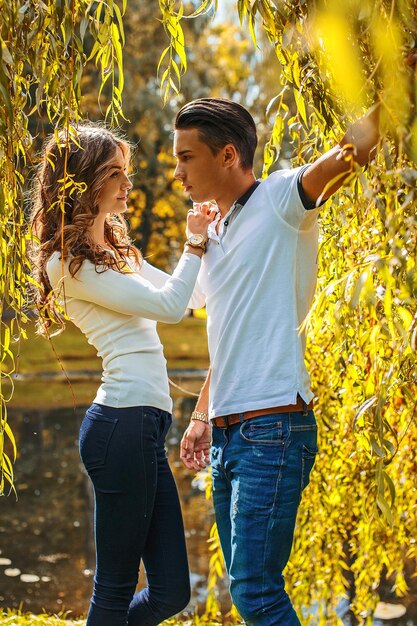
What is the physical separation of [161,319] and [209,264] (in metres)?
0.19

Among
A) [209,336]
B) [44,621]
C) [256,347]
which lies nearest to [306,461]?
[256,347]

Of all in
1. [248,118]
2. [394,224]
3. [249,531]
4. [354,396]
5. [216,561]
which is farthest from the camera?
[216,561]

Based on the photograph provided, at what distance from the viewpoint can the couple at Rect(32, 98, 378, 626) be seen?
2.15 m

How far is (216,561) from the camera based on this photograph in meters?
3.52

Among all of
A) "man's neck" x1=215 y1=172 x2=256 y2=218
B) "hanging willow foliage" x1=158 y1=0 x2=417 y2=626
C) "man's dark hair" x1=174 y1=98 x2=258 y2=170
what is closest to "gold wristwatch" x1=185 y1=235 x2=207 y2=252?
"man's neck" x1=215 y1=172 x2=256 y2=218

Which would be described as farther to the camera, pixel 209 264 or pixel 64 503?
pixel 64 503

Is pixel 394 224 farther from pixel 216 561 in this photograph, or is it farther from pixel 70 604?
pixel 70 604

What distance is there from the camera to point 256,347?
2213 mm

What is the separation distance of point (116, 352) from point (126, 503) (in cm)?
40

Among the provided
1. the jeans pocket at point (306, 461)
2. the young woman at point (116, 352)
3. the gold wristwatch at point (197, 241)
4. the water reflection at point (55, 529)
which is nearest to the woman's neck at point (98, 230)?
the young woman at point (116, 352)

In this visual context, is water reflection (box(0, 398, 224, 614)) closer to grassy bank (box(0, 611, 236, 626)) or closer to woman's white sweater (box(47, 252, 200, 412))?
grassy bank (box(0, 611, 236, 626))

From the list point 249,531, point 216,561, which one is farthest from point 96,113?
point 249,531

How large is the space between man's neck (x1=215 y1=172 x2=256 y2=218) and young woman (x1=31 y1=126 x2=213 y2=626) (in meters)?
0.11

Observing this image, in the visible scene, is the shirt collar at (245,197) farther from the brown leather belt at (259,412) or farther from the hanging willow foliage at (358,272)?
the brown leather belt at (259,412)
